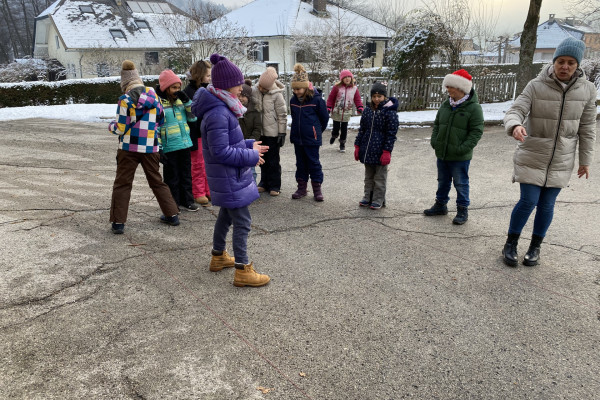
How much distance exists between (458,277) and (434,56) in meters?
13.7

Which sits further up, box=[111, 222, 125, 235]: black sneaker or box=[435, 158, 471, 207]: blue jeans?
box=[435, 158, 471, 207]: blue jeans

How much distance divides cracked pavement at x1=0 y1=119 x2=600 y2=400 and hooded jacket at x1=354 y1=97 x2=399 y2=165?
2.49ft

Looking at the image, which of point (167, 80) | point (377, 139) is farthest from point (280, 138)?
point (167, 80)

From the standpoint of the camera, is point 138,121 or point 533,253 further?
point 138,121

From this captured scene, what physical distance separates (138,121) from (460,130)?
3565mm

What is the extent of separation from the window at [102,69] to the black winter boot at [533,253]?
3625cm

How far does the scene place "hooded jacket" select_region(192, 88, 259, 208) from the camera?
136 inches

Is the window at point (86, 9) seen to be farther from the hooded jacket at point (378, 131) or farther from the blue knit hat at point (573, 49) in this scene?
the blue knit hat at point (573, 49)

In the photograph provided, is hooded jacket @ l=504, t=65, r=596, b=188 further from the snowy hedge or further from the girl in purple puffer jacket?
the snowy hedge

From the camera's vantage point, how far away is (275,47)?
36.3 meters

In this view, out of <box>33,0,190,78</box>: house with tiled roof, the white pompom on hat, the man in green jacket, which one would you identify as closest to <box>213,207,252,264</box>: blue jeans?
the man in green jacket

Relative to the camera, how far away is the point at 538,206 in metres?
4.28

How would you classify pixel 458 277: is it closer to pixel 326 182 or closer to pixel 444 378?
pixel 444 378

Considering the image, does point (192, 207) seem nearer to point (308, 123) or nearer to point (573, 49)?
point (308, 123)
